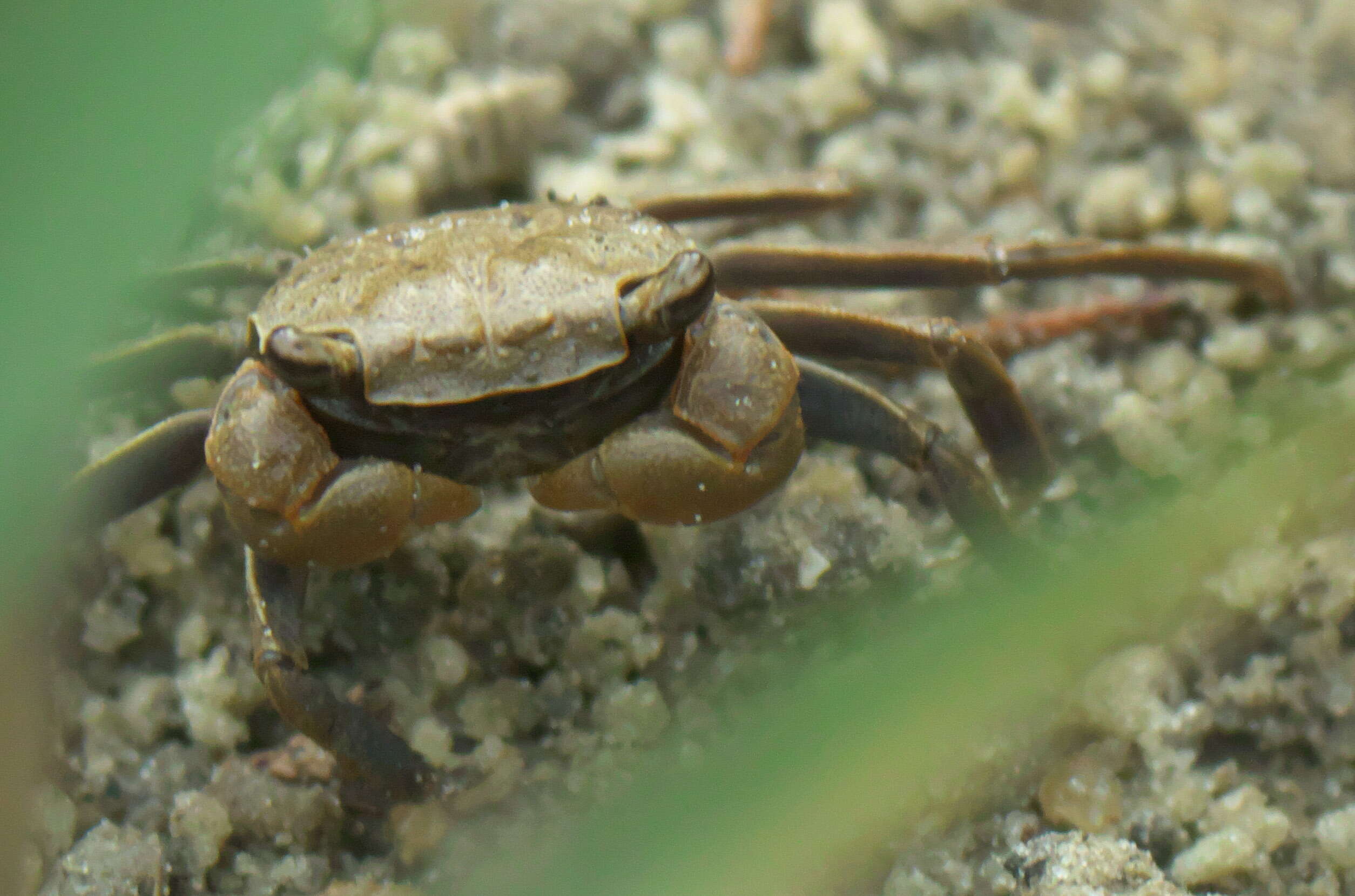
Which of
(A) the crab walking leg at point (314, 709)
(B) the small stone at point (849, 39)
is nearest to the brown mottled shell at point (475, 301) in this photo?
(A) the crab walking leg at point (314, 709)

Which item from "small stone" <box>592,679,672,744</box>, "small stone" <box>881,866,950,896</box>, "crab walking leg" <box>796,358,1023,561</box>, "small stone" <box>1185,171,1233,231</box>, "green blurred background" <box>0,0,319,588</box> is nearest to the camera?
"green blurred background" <box>0,0,319,588</box>

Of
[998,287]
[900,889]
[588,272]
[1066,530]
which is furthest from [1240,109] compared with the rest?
[900,889]

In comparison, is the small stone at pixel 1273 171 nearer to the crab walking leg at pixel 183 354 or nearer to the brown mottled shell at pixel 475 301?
the brown mottled shell at pixel 475 301

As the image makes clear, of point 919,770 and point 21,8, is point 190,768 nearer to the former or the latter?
point 919,770

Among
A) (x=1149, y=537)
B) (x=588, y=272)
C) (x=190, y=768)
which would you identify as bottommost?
(x=190, y=768)

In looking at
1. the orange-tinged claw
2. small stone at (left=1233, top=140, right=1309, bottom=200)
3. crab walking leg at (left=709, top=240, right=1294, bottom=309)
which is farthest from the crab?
small stone at (left=1233, top=140, right=1309, bottom=200)

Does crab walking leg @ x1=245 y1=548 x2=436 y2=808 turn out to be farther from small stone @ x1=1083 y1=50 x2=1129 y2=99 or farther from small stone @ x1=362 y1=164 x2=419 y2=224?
small stone @ x1=1083 y1=50 x2=1129 y2=99
